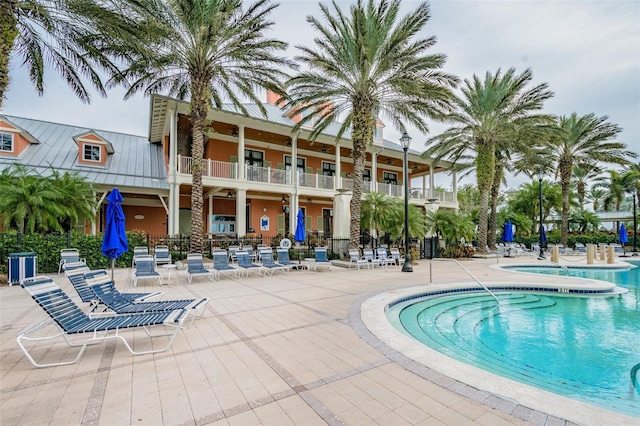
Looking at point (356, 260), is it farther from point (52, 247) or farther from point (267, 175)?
point (52, 247)

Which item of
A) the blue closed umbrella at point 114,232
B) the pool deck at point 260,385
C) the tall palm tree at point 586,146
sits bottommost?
the pool deck at point 260,385

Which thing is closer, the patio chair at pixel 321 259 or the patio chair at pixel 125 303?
the patio chair at pixel 125 303

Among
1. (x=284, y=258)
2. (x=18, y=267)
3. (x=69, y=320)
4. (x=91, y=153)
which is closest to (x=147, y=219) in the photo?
(x=91, y=153)

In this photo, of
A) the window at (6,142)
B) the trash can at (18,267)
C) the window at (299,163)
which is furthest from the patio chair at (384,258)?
the window at (6,142)

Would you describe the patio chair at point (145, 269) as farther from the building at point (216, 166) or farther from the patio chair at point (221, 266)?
the building at point (216, 166)

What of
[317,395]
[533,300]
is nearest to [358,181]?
[533,300]

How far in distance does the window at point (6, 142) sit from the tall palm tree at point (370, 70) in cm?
1623

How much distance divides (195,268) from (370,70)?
11462 millimetres

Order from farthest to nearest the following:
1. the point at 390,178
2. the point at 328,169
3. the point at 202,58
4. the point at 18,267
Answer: the point at 390,178, the point at 328,169, the point at 202,58, the point at 18,267

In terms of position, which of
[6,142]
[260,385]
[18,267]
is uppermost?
[6,142]

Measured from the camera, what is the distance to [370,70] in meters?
14.7

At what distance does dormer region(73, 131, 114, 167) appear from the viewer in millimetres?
19094

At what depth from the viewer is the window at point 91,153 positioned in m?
19.3

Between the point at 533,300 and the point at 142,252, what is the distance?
13635 mm
